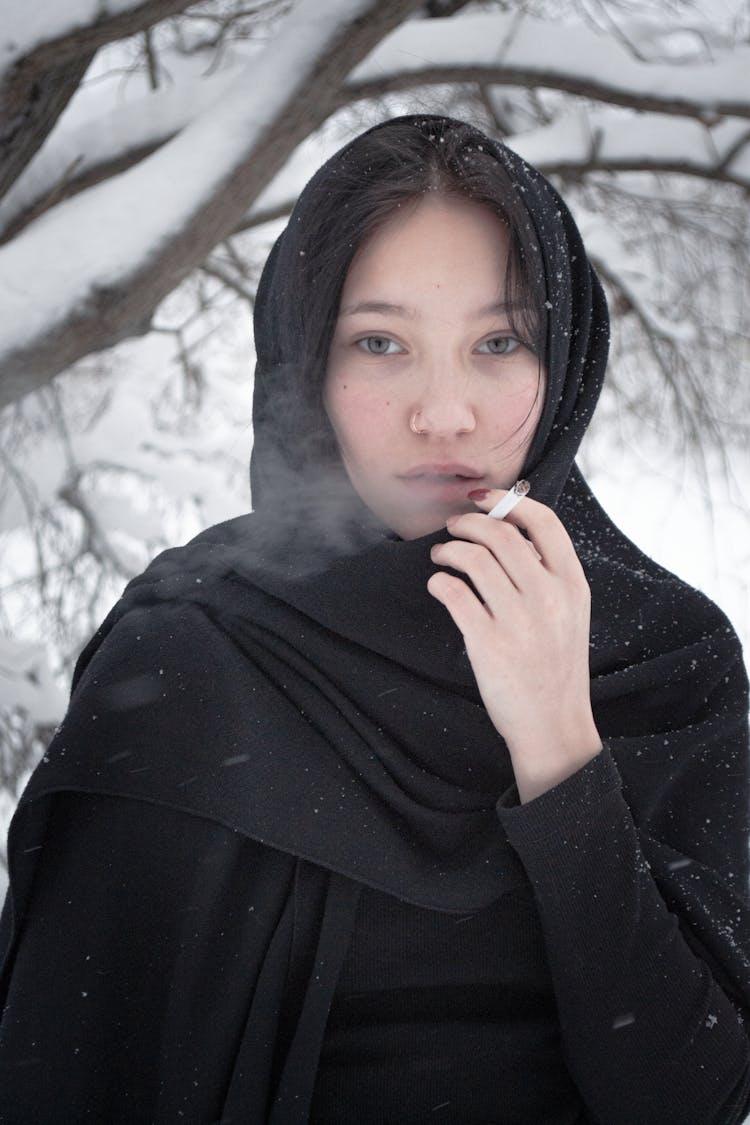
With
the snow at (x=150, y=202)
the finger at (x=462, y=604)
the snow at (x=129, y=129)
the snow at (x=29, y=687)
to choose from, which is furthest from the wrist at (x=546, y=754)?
the snow at (x=29, y=687)

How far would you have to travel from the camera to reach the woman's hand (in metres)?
1.33

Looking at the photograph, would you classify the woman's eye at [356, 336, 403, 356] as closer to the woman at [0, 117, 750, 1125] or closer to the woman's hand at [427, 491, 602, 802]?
the woman at [0, 117, 750, 1125]

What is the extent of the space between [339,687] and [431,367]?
0.48 m

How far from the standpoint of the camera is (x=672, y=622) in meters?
1.72

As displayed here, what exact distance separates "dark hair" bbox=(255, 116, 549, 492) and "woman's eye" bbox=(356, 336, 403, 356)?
54 millimetres

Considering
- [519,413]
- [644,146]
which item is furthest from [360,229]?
[644,146]

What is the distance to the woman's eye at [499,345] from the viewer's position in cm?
143

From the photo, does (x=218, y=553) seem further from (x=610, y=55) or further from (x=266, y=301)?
(x=610, y=55)

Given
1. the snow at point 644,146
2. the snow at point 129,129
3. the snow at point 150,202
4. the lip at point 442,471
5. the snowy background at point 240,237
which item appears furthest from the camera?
the snow at point 644,146

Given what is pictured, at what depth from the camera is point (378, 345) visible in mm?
1459

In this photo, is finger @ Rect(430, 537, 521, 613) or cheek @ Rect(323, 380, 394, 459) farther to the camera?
cheek @ Rect(323, 380, 394, 459)

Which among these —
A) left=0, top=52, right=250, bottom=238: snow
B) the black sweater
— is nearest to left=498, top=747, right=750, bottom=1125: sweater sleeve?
the black sweater

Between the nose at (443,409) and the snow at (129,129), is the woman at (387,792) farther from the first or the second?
the snow at (129,129)

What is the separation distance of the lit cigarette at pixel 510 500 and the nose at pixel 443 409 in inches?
4.2
